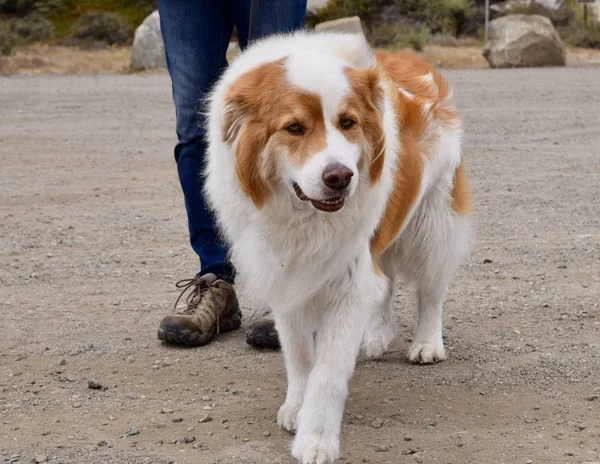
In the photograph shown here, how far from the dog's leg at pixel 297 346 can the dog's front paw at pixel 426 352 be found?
31.0 inches

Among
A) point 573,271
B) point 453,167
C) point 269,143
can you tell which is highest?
point 269,143

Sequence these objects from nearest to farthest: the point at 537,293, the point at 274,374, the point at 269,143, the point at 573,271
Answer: the point at 269,143
the point at 274,374
the point at 537,293
the point at 573,271

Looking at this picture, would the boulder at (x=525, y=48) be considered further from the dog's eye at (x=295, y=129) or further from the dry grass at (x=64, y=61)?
the dog's eye at (x=295, y=129)

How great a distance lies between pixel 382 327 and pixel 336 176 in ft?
5.22

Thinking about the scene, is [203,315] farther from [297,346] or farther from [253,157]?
[253,157]

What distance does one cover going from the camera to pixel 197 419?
382 cm

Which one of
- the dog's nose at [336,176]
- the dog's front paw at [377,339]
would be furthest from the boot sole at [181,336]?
the dog's nose at [336,176]

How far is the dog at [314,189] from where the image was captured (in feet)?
11.3

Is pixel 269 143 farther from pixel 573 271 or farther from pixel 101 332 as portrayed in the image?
pixel 573 271

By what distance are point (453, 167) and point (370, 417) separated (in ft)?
4.37

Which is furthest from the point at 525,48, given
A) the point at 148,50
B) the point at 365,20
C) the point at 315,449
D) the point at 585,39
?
the point at 315,449

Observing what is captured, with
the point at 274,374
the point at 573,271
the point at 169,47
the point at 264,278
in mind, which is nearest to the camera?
the point at 264,278

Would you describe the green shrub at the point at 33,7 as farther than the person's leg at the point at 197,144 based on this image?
Yes

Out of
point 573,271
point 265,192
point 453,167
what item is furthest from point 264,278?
point 573,271
